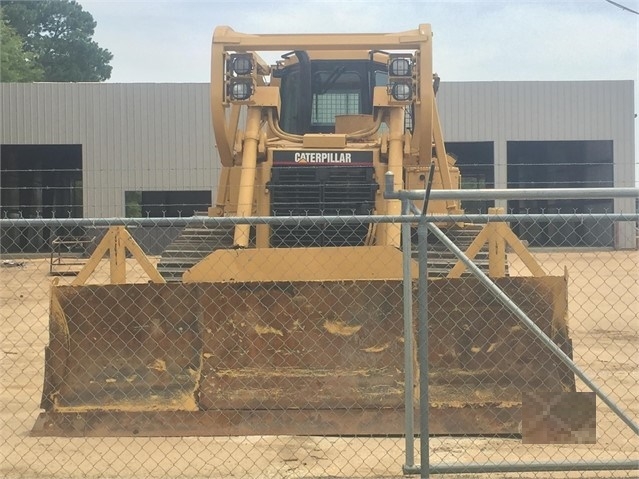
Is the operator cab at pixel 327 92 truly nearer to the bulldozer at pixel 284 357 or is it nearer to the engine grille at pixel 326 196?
the engine grille at pixel 326 196

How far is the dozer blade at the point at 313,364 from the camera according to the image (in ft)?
17.2

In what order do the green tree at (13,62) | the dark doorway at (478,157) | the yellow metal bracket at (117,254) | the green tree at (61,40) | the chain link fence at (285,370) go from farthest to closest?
1. the green tree at (61,40)
2. the green tree at (13,62)
3. the dark doorway at (478,157)
4. the yellow metal bracket at (117,254)
5. the chain link fence at (285,370)

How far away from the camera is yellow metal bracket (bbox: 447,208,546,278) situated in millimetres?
5719

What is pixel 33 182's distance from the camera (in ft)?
111

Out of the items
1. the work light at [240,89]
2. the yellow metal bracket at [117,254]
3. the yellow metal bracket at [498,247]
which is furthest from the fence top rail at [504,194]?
the work light at [240,89]

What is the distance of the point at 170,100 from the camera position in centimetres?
2745

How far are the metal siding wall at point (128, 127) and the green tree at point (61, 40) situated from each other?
3212cm

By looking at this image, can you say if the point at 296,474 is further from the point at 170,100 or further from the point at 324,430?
the point at 170,100

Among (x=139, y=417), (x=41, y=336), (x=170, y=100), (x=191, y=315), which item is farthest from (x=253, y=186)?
(x=170, y=100)

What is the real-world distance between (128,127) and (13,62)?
981 inches

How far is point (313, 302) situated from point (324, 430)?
910mm

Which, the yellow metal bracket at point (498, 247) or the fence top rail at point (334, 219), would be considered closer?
the fence top rail at point (334, 219)

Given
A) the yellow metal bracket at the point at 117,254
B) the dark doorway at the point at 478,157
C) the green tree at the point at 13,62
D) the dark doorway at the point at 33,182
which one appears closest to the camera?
the yellow metal bracket at the point at 117,254

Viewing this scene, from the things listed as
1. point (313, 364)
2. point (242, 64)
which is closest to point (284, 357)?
point (313, 364)
